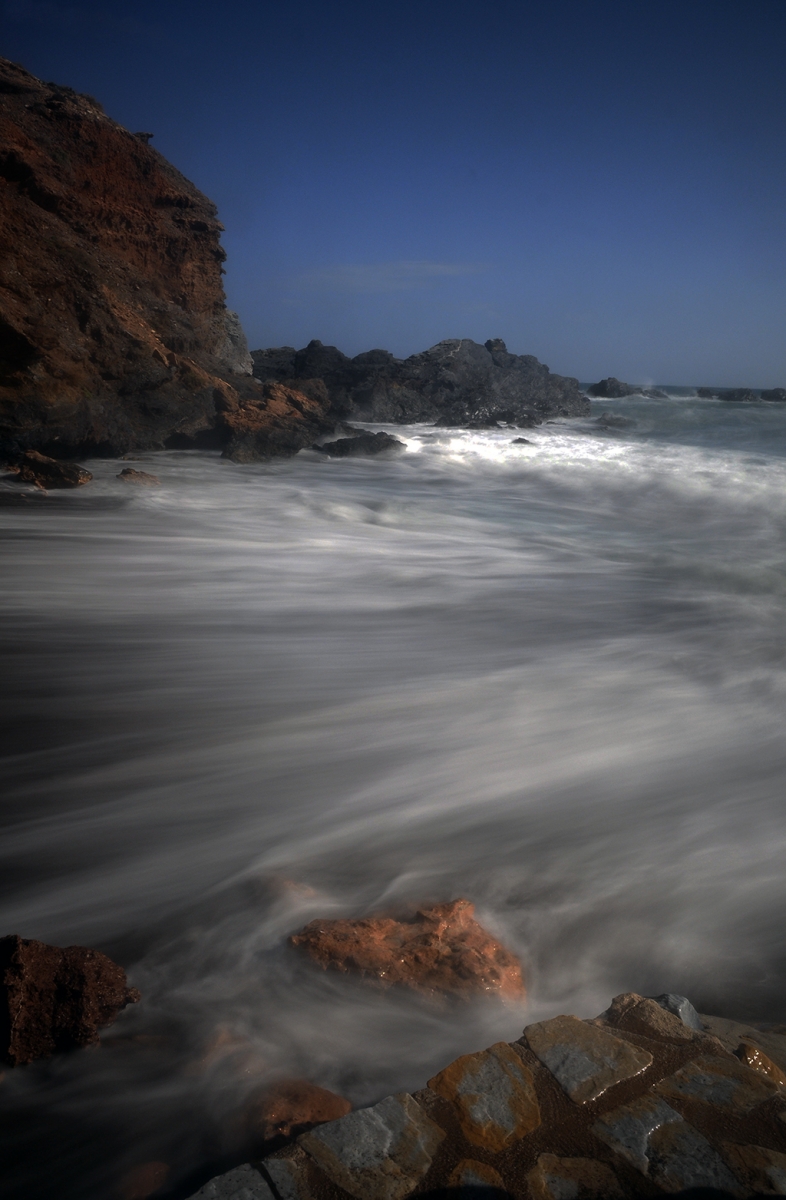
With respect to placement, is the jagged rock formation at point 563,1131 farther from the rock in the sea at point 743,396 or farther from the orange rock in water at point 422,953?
the rock in the sea at point 743,396

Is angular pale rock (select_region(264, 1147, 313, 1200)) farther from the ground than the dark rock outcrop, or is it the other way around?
the dark rock outcrop

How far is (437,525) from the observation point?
1005cm

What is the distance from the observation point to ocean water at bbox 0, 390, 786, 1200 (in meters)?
1.95

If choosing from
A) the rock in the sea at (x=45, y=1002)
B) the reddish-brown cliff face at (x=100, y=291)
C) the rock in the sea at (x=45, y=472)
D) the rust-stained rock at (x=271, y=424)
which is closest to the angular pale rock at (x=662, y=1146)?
the rock in the sea at (x=45, y=1002)

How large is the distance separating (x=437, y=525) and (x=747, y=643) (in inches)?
207

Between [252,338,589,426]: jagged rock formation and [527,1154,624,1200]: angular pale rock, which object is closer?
[527,1154,624,1200]: angular pale rock

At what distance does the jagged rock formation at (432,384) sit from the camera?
2473 centimetres

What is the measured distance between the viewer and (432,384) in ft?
90.0

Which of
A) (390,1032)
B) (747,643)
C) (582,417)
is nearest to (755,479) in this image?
(747,643)

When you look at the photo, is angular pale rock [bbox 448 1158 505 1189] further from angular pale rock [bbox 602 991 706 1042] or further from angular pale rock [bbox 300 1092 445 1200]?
angular pale rock [bbox 602 991 706 1042]

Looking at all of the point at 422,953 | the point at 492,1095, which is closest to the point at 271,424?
the point at 422,953

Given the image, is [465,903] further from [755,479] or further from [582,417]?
[582,417]

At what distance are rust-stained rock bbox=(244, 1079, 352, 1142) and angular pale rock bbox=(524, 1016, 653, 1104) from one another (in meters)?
0.53

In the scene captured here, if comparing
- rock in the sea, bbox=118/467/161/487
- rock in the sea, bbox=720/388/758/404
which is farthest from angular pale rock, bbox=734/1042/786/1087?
rock in the sea, bbox=720/388/758/404
